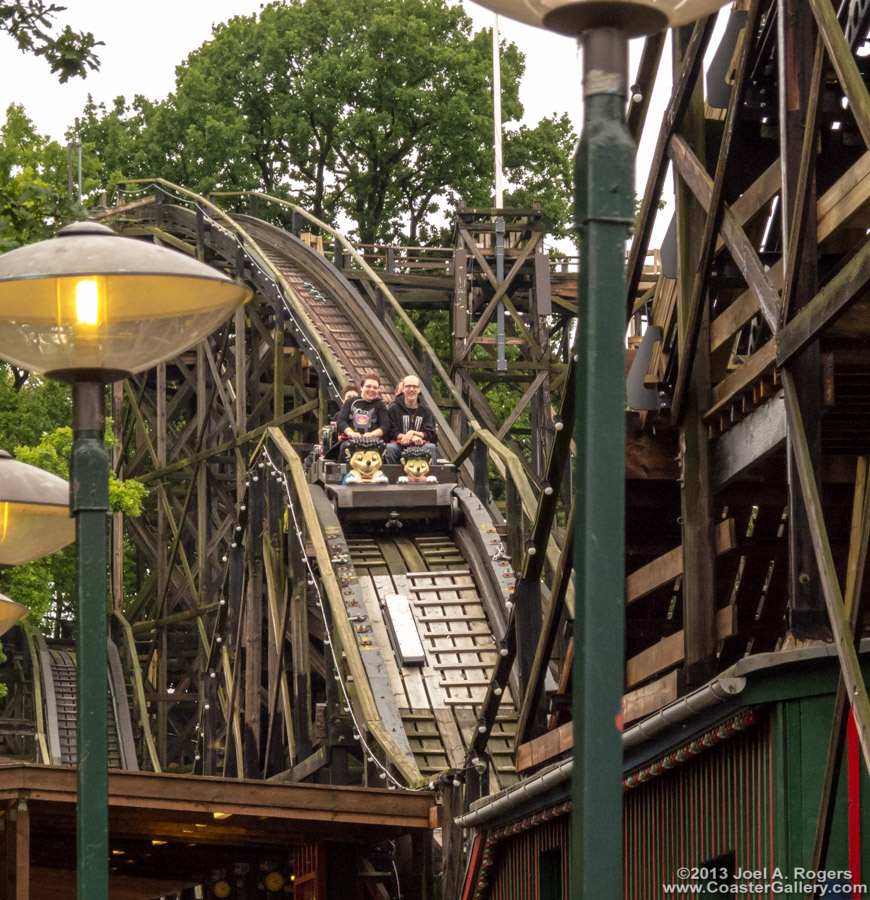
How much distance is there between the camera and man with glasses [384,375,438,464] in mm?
20688

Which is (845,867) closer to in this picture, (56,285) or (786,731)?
(786,731)

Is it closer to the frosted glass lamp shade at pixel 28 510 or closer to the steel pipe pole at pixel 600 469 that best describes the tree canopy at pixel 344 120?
the frosted glass lamp shade at pixel 28 510

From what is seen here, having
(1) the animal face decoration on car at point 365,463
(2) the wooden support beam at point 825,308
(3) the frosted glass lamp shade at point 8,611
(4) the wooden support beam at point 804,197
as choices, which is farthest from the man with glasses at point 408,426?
(2) the wooden support beam at point 825,308

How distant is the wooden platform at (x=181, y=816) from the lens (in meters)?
11.2

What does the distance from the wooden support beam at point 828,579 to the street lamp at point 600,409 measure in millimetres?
2252

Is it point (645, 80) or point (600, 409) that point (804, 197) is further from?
point (600, 409)

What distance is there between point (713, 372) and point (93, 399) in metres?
3.76

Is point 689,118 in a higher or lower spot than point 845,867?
higher

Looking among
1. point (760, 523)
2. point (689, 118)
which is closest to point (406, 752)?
point (760, 523)

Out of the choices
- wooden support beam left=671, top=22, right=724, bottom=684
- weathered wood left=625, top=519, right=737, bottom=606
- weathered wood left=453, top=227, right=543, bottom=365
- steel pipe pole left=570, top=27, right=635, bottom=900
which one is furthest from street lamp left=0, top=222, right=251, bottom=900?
weathered wood left=453, top=227, right=543, bottom=365

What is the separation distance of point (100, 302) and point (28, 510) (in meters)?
1.67

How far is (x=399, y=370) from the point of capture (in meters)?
27.7

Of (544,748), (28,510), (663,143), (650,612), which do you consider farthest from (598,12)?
(544,748)

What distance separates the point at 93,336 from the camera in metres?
6.33
